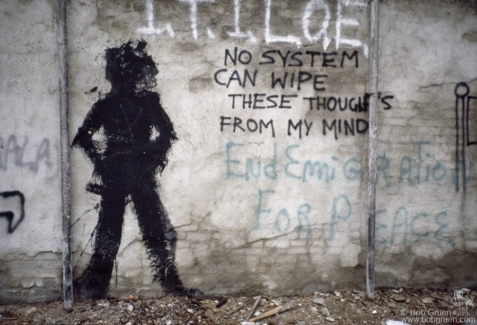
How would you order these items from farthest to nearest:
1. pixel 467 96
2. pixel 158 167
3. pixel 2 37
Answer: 1. pixel 467 96
2. pixel 158 167
3. pixel 2 37

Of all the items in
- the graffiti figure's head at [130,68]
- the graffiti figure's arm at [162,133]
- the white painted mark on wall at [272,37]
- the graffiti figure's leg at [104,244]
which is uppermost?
the white painted mark on wall at [272,37]

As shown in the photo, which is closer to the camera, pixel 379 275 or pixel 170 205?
pixel 170 205

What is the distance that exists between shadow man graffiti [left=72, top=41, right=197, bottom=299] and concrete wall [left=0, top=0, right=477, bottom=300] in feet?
0.16

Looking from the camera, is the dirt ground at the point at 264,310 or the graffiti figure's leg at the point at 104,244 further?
the graffiti figure's leg at the point at 104,244

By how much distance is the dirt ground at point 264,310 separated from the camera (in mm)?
3059

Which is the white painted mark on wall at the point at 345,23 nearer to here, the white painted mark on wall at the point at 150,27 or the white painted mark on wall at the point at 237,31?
the white painted mark on wall at the point at 237,31

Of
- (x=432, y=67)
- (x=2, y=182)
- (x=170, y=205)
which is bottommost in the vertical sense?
(x=170, y=205)

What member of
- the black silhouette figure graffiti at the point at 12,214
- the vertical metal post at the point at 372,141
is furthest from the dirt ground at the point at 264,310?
the black silhouette figure graffiti at the point at 12,214

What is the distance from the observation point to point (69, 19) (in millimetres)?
3037

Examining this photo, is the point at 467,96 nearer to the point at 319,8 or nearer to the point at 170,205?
the point at 319,8

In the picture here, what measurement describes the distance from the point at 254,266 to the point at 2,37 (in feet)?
9.35

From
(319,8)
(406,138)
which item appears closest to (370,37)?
(319,8)

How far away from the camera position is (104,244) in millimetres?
3195

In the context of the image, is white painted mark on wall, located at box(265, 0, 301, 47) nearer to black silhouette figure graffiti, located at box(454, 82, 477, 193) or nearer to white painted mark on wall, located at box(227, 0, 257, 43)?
white painted mark on wall, located at box(227, 0, 257, 43)
